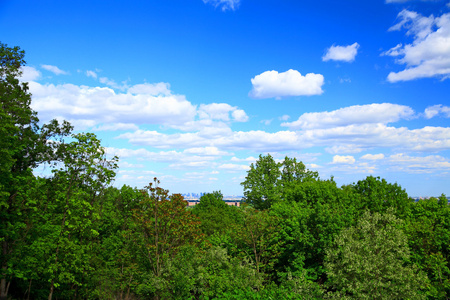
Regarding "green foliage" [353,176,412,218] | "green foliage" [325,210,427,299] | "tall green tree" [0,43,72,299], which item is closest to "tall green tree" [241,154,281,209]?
"green foliage" [353,176,412,218]

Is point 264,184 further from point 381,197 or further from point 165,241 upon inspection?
point 165,241

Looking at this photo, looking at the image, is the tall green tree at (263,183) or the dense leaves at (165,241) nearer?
the dense leaves at (165,241)

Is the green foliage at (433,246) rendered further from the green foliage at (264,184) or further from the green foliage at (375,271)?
the green foliage at (264,184)

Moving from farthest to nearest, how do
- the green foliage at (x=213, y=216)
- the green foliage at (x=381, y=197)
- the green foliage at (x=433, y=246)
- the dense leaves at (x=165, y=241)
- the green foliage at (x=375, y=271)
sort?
A: the green foliage at (x=213, y=216), the green foliage at (x=381, y=197), the green foliage at (x=433, y=246), the green foliage at (x=375, y=271), the dense leaves at (x=165, y=241)

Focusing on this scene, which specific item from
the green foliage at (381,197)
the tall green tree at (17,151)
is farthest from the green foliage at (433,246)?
the tall green tree at (17,151)

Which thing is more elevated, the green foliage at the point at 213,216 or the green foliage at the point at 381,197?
the green foliage at the point at 381,197

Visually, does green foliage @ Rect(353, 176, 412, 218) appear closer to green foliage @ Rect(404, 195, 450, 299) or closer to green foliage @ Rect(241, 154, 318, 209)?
green foliage @ Rect(404, 195, 450, 299)

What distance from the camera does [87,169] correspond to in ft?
87.0

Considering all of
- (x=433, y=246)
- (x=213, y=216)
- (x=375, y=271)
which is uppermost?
(x=213, y=216)

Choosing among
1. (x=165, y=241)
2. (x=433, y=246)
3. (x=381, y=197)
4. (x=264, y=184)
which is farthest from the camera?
(x=264, y=184)

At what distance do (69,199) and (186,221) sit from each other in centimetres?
956

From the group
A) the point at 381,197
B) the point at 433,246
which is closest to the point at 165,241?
the point at 433,246

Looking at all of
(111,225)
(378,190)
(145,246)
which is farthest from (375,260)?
(111,225)

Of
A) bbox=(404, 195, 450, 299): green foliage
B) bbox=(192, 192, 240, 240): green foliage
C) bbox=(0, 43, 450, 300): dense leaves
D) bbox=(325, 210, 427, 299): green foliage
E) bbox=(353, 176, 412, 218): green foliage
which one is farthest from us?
bbox=(192, 192, 240, 240): green foliage
